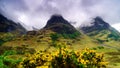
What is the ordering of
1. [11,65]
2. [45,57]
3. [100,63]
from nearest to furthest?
[45,57] < [100,63] < [11,65]

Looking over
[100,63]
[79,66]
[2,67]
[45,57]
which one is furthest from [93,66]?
[2,67]

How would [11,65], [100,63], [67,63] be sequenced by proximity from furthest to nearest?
[11,65] → [100,63] → [67,63]

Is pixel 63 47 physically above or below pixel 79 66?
above

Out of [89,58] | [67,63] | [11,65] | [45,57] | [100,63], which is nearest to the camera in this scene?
[67,63]

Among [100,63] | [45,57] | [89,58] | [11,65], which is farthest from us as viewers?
[11,65]

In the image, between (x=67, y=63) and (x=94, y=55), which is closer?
(x=67, y=63)

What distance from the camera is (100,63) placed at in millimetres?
145375

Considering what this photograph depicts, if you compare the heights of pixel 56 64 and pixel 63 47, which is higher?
pixel 63 47

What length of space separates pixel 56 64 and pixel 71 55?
280 inches

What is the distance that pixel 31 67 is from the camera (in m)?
121

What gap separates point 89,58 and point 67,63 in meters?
42.8

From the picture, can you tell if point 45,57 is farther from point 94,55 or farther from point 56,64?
point 94,55

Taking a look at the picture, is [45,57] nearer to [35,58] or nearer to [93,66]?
[35,58]

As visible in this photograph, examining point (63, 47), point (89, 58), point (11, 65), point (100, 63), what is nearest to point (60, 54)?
point (63, 47)
